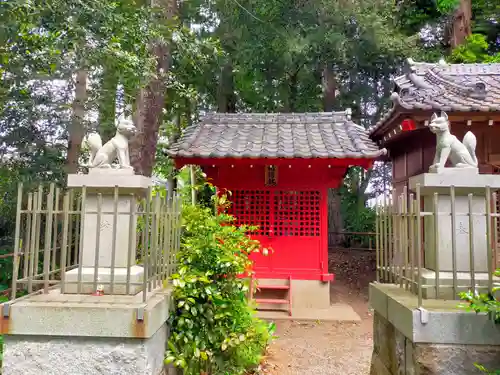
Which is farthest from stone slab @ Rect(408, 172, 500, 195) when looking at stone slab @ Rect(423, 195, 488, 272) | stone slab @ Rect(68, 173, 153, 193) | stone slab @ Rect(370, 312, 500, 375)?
stone slab @ Rect(68, 173, 153, 193)

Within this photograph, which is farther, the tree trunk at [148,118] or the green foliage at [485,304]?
the tree trunk at [148,118]

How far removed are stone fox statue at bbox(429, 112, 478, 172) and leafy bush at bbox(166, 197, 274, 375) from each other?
2.38m

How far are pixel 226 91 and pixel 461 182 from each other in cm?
1182

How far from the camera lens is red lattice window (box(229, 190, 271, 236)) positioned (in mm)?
8445

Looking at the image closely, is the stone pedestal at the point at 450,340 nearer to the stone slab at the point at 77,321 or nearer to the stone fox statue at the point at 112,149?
the stone slab at the point at 77,321

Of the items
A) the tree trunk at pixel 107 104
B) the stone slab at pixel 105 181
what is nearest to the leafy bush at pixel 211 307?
the stone slab at pixel 105 181

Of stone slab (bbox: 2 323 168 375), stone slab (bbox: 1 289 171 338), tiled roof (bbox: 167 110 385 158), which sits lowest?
stone slab (bbox: 2 323 168 375)

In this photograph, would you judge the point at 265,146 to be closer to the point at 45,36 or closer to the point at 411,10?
the point at 45,36

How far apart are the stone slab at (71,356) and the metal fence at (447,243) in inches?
93.6

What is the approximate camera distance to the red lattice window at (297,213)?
8.41 m

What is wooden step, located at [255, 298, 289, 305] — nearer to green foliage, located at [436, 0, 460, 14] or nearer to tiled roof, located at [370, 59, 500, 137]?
tiled roof, located at [370, 59, 500, 137]

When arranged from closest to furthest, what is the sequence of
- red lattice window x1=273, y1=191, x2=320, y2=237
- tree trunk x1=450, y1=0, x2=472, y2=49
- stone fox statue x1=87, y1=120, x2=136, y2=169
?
stone fox statue x1=87, y1=120, x2=136, y2=169 < red lattice window x1=273, y1=191, x2=320, y2=237 < tree trunk x1=450, y1=0, x2=472, y2=49

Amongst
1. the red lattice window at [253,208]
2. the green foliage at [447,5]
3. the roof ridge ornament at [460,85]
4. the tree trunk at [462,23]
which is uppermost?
the green foliage at [447,5]

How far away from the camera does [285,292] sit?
27.1ft
